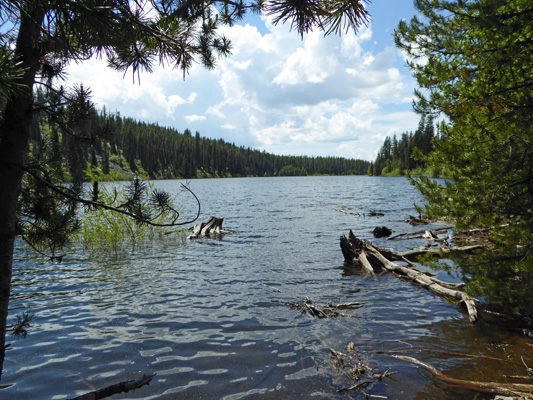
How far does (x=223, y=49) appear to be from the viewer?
525 cm

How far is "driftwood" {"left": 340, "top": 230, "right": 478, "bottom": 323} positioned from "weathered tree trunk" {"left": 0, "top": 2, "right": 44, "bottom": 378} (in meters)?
7.66

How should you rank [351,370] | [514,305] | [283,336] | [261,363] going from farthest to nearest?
[283,336], [514,305], [261,363], [351,370]

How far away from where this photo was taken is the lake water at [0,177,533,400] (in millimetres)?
4633

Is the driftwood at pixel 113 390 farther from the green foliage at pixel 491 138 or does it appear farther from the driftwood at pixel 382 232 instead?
the driftwood at pixel 382 232

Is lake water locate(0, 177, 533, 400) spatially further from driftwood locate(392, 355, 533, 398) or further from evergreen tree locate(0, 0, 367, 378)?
evergreen tree locate(0, 0, 367, 378)

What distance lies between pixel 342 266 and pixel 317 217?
1574cm

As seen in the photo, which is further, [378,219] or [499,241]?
[378,219]

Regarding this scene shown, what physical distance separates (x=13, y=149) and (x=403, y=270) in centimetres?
1042

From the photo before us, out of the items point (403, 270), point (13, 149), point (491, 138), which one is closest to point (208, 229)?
point (403, 270)

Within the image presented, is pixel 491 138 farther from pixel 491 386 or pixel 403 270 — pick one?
pixel 403 270

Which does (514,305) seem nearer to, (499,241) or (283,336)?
(499,241)

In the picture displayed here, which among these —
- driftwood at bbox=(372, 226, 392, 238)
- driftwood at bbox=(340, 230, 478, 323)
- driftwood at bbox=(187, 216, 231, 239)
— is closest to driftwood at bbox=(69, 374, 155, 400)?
driftwood at bbox=(340, 230, 478, 323)

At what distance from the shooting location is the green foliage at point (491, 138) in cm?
481

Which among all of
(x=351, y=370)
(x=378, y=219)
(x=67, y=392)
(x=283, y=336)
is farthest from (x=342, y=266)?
(x=378, y=219)
